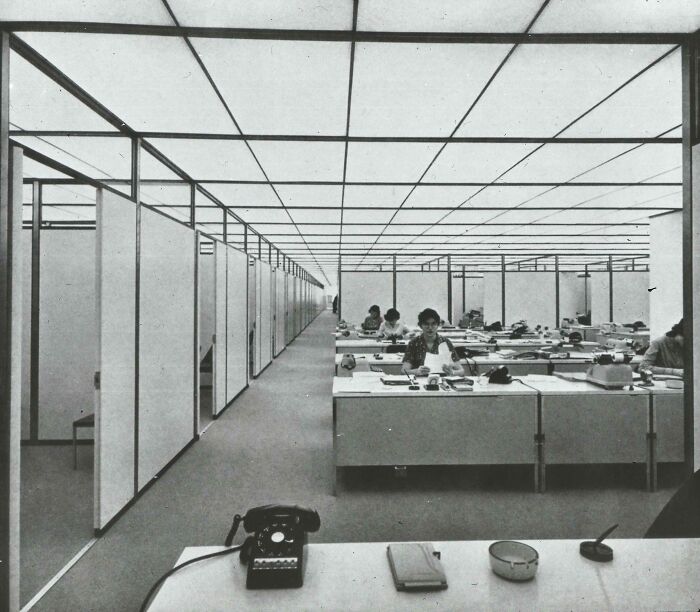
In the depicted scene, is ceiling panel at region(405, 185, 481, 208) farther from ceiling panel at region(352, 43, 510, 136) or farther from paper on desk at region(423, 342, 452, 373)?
paper on desk at region(423, 342, 452, 373)

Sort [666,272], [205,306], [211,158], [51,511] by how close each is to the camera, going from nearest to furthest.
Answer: [51,511]
[211,158]
[666,272]
[205,306]

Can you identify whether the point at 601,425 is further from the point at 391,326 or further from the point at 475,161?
the point at 391,326

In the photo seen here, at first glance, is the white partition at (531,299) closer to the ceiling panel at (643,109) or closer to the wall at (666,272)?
the wall at (666,272)

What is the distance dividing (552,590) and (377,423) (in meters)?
2.30

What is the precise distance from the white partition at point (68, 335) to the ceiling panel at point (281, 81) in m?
2.38

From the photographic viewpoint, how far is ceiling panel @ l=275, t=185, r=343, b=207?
512 cm

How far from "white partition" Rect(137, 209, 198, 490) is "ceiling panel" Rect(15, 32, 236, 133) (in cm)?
71

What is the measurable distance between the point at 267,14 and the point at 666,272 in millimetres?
5568

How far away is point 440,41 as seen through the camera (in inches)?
91.0

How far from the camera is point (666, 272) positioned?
17.6 ft

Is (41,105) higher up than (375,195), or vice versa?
(375,195)

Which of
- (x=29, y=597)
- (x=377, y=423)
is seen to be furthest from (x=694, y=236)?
(x=29, y=597)

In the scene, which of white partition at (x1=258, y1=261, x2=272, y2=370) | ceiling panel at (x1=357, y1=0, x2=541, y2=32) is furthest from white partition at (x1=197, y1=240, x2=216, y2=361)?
ceiling panel at (x1=357, y1=0, x2=541, y2=32)

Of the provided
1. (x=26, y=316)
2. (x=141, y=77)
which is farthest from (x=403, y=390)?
(x=26, y=316)
